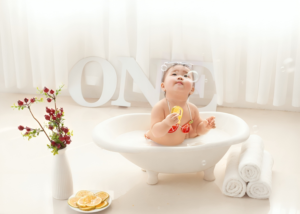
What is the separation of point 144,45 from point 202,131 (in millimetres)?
1014

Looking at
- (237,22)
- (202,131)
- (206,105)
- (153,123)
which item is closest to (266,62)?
(237,22)

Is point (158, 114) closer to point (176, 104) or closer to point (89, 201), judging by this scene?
point (176, 104)

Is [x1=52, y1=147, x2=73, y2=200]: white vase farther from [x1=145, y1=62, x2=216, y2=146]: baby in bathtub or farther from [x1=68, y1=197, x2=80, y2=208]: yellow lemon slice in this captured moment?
[x1=145, y1=62, x2=216, y2=146]: baby in bathtub

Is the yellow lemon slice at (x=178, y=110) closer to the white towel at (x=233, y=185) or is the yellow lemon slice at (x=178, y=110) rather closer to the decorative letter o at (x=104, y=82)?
the white towel at (x=233, y=185)

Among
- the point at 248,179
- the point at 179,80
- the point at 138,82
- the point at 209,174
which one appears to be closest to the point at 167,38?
the point at 138,82

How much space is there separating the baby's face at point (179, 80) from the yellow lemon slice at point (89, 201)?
1.41 feet

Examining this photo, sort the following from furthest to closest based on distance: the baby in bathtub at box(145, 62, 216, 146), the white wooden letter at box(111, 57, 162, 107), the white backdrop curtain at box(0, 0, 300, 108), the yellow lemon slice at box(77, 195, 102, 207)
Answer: the white wooden letter at box(111, 57, 162, 107), the white backdrop curtain at box(0, 0, 300, 108), the baby in bathtub at box(145, 62, 216, 146), the yellow lemon slice at box(77, 195, 102, 207)

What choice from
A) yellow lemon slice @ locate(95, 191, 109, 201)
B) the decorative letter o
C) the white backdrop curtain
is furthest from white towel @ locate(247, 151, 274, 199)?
the decorative letter o

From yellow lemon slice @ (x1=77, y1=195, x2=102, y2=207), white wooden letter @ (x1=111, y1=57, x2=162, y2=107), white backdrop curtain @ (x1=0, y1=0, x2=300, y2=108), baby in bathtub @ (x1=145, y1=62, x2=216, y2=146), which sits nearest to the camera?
yellow lemon slice @ (x1=77, y1=195, x2=102, y2=207)

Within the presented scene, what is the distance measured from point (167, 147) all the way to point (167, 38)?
1.16 metres

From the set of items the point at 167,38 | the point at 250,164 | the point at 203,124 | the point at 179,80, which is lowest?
the point at 250,164

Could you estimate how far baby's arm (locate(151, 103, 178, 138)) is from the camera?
111 cm

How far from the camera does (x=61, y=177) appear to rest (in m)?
1.14

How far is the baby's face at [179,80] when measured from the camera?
1.19 metres
